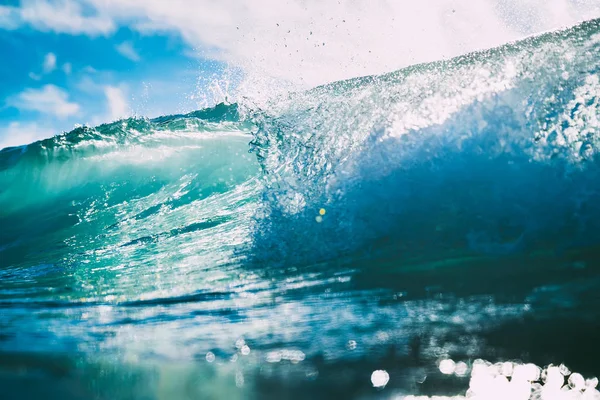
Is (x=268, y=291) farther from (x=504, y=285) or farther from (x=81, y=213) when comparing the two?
(x=81, y=213)

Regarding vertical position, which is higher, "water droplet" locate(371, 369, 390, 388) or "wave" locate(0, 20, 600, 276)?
"wave" locate(0, 20, 600, 276)

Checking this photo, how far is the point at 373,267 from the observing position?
8.34 feet

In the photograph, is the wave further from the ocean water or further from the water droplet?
the water droplet

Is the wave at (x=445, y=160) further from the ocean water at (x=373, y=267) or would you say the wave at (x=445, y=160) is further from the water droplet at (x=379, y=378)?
the water droplet at (x=379, y=378)

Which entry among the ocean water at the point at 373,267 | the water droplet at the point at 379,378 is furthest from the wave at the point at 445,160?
the water droplet at the point at 379,378

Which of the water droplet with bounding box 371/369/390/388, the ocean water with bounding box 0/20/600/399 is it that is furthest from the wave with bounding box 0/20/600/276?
the water droplet with bounding box 371/369/390/388

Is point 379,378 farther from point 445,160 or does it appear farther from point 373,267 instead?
point 445,160

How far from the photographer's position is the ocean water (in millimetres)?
1719

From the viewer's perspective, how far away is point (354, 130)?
11.8ft

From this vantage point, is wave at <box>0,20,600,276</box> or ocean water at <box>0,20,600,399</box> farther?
wave at <box>0,20,600,276</box>

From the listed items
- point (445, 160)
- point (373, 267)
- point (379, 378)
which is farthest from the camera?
point (445, 160)

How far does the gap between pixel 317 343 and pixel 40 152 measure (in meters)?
7.44

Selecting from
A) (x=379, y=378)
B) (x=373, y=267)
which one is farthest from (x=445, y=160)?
(x=379, y=378)

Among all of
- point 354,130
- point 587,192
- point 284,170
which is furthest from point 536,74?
point 284,170
